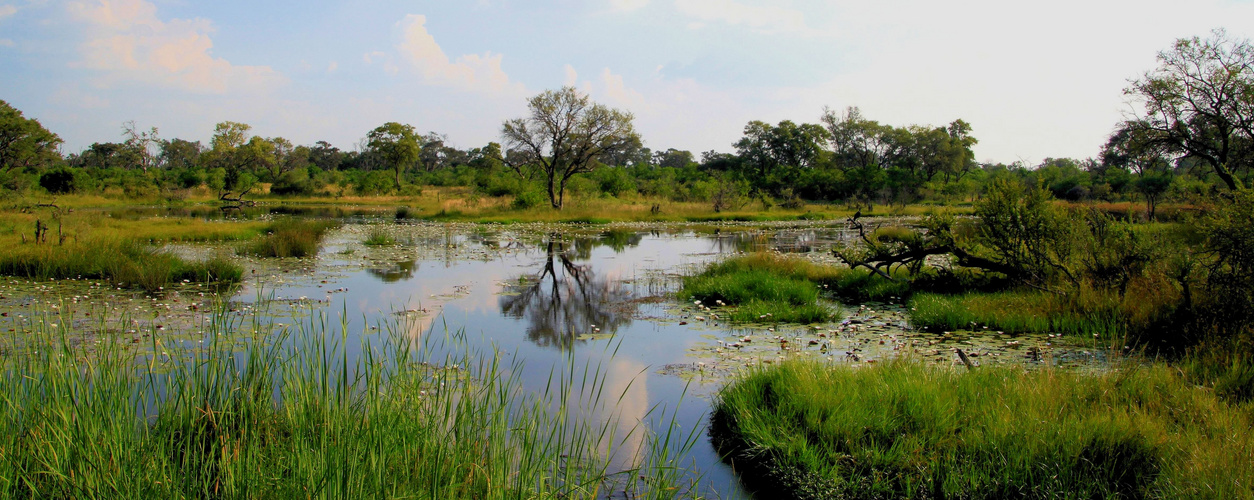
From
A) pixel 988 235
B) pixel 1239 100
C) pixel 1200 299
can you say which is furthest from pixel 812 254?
pixel 1239 100

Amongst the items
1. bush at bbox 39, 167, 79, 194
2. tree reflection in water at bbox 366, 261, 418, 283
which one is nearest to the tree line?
bush at bbox 39, 167, 79, 194

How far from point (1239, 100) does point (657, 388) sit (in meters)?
31.7

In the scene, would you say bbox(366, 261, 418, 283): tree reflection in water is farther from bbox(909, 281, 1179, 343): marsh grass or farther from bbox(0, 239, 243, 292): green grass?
bbox(909, 281, 1179, 343): marsh grass

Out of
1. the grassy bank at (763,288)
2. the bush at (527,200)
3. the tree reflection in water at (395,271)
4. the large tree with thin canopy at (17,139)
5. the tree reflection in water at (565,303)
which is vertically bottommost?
the tree reflection in water at (565,303)

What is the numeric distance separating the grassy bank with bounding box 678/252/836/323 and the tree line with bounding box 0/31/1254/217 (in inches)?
403

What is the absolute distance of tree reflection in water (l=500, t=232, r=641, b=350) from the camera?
9.87 m

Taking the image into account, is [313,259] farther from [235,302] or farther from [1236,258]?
[1236,258]

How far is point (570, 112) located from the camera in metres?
40.2

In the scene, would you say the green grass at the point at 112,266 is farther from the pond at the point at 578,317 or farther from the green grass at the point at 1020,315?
the green grass at the point at 1020,315

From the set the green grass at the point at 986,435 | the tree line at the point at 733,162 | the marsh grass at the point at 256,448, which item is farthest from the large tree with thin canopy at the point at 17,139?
the green grass at the point at 986,435

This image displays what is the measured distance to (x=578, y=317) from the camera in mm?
10867

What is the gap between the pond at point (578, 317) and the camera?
697cm

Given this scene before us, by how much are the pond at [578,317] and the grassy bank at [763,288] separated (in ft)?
1.37

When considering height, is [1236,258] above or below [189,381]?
above
